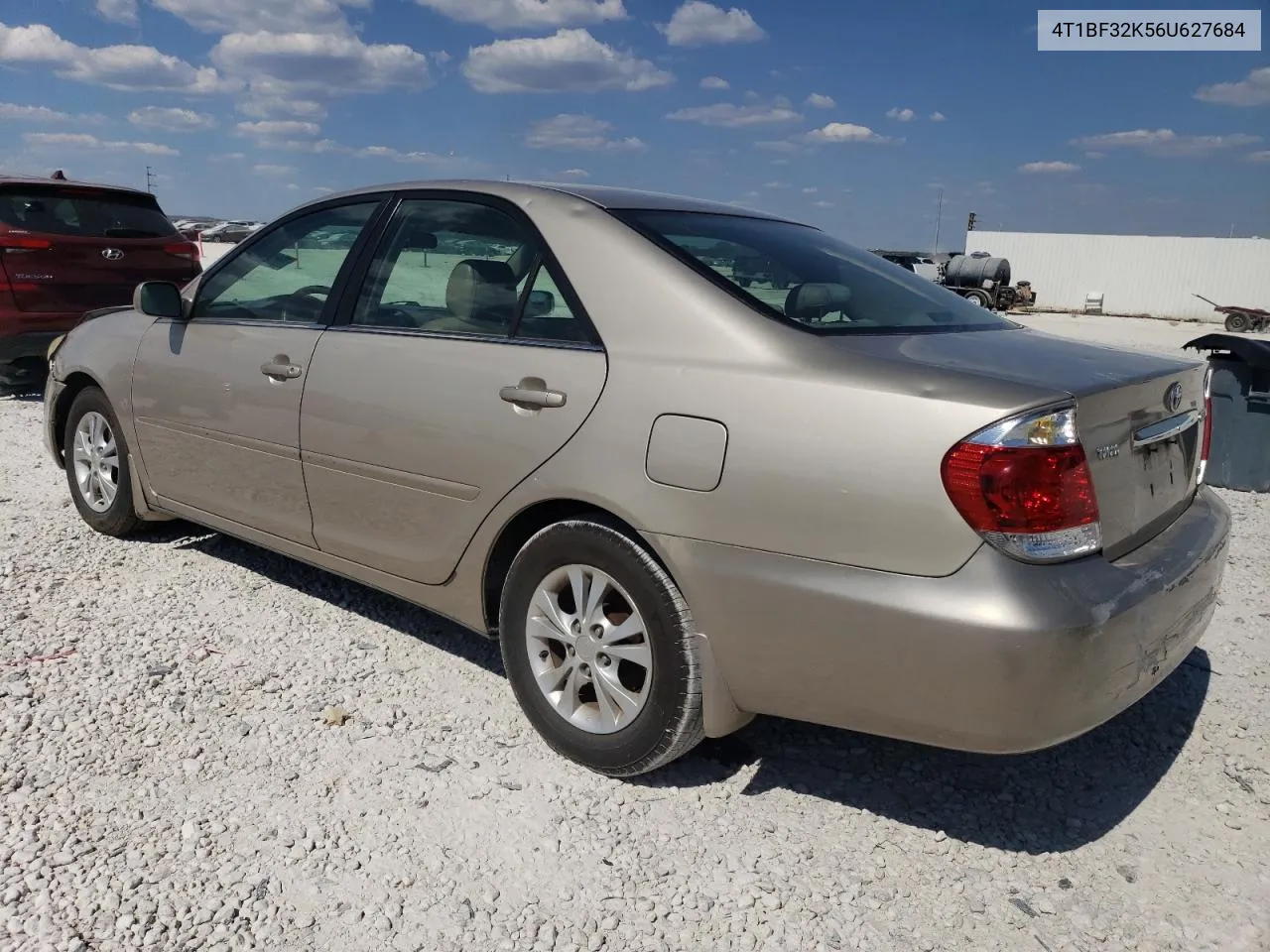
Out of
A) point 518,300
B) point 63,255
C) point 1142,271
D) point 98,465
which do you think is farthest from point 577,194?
point 1142,271

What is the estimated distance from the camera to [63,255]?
8.13 m

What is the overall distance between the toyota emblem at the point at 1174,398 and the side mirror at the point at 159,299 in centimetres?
368

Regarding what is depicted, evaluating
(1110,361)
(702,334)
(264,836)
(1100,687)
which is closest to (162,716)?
(264,836)

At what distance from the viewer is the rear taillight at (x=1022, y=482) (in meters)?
2.21

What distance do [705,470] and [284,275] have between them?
2.34 meters

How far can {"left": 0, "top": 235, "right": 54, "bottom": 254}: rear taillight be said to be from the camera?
311 inches

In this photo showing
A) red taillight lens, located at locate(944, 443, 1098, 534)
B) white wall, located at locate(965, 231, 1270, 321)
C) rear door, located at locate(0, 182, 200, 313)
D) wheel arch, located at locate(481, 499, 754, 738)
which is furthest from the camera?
white wall, located at locate(965, 231, 1270, 321)

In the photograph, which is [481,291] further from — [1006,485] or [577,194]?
[1006,485]

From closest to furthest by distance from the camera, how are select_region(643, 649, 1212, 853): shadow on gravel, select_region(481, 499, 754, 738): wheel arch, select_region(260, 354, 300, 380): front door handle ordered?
select_region(481, 499, 754, 738): wheel arch
select_region(643, 649, 1212, 853): shadow on gravel
select_region(260, 354, 300, 380): front door handle

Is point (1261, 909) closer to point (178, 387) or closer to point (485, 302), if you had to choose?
point (485, 302)

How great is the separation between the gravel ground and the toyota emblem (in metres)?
1.14

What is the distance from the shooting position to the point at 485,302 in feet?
10.5

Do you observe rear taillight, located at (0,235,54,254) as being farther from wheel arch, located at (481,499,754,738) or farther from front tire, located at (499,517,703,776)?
front tire, located at (499,517,703,776)

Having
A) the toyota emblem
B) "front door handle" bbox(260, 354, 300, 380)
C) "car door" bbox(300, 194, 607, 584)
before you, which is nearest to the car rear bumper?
the toyota emblem
